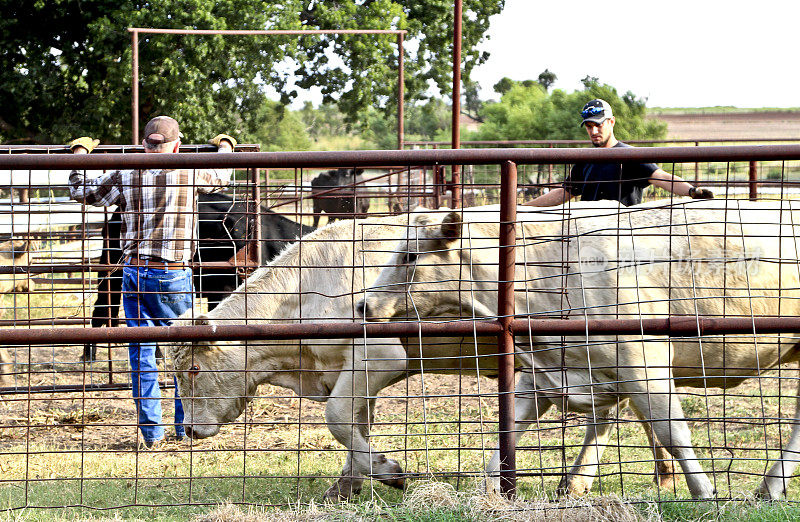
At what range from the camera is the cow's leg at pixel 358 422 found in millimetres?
4797

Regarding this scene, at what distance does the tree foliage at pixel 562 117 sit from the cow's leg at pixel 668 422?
24343mm

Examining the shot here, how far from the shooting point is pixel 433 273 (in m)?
5.11

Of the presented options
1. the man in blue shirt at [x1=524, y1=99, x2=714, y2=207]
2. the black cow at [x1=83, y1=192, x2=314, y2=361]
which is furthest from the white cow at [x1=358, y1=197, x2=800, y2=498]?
the black cow at [x1=83, y1=192, x2=314, y2=361]

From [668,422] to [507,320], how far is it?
1.22 metres

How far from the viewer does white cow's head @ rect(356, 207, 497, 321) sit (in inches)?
187

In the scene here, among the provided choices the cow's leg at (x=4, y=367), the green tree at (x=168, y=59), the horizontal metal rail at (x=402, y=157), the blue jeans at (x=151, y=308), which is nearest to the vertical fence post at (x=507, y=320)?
Result: the horizontal metal rail at (x=402, y=157)

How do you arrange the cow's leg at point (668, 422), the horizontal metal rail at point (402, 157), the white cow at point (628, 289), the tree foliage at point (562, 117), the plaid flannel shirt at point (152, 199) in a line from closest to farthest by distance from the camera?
the horizontal metal rail at point (402, 157) < the cow's leg at point (668, 422) < the white cow at point (628, 289) < the plaid flannel shirt at point (152, 199) < the tree foliage at point (562, 117)

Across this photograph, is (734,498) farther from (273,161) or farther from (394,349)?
(273,161)

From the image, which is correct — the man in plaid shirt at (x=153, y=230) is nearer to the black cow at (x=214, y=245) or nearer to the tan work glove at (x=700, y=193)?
the black cow at (x=214, y=245)

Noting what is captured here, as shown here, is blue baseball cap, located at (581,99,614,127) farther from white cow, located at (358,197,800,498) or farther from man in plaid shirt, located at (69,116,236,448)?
man in plaid shirt, located at (69,116,236,448)

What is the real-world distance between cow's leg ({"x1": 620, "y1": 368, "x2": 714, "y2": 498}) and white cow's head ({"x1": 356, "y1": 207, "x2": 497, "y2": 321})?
976 millimetres

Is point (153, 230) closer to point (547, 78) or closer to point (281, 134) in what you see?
point (281, 134)

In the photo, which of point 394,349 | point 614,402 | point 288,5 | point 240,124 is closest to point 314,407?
point 394,349

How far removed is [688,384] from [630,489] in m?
0.77
